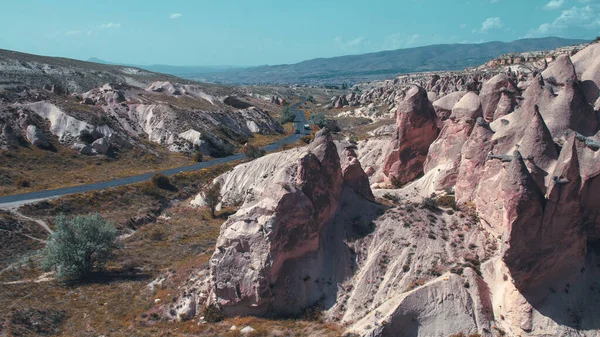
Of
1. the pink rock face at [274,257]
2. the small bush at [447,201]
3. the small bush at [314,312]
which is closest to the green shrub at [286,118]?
the small bush at [447,201]

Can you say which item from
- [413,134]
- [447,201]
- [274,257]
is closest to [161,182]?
[413,134]

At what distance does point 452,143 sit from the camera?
3800cm

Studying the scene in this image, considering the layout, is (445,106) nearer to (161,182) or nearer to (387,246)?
(387,246)

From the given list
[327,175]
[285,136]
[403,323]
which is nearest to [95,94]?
[285,136]

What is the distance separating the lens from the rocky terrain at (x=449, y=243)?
2228cm

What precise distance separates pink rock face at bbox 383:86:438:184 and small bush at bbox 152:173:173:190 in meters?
32.5

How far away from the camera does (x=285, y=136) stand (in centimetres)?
10888

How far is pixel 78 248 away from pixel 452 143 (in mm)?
31031

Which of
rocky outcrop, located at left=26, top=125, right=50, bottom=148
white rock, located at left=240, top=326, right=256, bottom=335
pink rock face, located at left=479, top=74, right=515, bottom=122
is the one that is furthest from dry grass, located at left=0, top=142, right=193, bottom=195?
pink rock face, located at left=479, top=74, right=515, bottom=122

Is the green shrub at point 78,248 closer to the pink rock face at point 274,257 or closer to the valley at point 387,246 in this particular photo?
the valley at point 387,246

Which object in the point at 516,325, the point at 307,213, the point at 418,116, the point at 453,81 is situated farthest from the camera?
the point at 453,81

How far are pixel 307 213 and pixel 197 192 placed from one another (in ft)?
126

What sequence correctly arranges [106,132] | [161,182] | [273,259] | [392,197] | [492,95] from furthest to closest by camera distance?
[106,132] → [161,182] → [492,95] → [392,197] → [273,259]

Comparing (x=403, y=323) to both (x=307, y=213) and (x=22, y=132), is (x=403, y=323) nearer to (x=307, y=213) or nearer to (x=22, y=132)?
(x=307, y=213)
